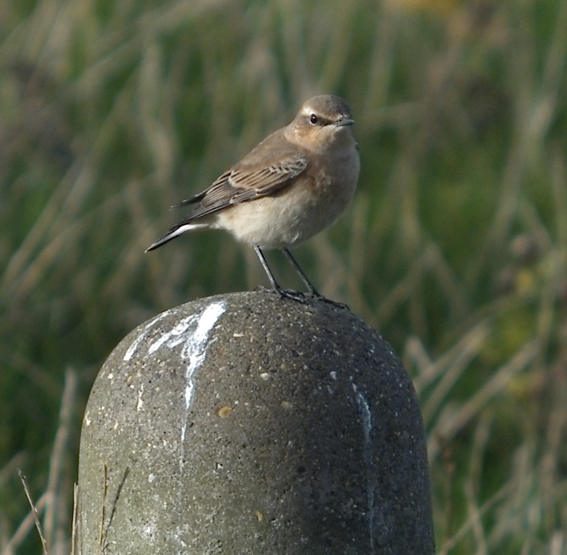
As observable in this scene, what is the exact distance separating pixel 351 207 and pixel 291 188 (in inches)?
147

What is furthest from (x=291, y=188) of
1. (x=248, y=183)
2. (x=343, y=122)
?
(x=343, y=122)

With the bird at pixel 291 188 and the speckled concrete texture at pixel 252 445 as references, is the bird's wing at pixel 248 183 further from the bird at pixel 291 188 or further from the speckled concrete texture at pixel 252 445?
the speckled concrete texture at pixel 252 445

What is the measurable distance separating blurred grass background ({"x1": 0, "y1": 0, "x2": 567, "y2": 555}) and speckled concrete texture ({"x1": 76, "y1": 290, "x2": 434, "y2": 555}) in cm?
177

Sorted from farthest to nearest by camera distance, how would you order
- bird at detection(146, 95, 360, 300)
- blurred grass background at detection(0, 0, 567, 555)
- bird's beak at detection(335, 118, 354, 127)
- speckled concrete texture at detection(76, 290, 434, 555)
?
blurred grass background at detection(0, 0, 567, 555) < bird's beak at detection(335, 118, 354, 127) < bird at detection(146, 95, 360, 300) < speckled concrete texture at detection(76, 290, 434, 555)

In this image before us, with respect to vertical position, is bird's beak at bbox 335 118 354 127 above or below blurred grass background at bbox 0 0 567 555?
above

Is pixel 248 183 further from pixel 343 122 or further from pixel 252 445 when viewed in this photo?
pixel 252 445

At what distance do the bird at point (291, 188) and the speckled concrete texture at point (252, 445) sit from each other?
1.79 m

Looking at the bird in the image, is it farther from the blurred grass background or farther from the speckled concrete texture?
the speckled concrete texture

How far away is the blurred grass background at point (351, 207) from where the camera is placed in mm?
6824

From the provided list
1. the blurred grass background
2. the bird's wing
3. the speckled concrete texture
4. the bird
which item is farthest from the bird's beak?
the speckled concrete texture

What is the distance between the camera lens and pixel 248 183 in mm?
5469

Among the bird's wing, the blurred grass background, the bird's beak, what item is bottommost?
the blurred grass background

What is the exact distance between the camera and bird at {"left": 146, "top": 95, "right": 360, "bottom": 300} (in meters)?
5.25

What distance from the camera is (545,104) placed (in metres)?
9.52
